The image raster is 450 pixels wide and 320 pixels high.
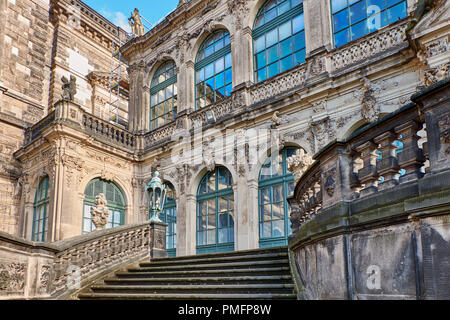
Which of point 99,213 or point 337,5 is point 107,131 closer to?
point 99,213

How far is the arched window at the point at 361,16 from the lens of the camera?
32.6 ft

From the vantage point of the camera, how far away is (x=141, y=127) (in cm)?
1655

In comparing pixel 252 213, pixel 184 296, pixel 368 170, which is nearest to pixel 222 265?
pixel 184 296

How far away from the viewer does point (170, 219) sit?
1452 cm

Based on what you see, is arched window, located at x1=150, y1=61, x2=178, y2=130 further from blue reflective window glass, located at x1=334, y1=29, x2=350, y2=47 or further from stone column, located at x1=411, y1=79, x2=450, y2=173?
stone column, located at x1=411, y1=79, x2=450, y2=173

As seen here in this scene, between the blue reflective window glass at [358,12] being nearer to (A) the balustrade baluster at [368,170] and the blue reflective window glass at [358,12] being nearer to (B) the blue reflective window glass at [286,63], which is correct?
(B) the blue reflective window glass at [286,63]

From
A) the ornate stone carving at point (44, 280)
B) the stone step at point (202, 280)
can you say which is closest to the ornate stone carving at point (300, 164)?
the stone step at point (202, 280)

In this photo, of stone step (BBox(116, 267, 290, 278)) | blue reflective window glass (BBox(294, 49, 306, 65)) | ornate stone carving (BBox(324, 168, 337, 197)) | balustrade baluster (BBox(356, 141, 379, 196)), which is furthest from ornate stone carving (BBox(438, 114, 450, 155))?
blue reflective window glass (BBox(294, 49, 306, 65))

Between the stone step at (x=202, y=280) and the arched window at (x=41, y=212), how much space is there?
6.95m

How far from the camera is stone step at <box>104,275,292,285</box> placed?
19.3ft

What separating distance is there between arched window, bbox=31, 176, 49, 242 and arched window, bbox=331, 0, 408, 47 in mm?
11398

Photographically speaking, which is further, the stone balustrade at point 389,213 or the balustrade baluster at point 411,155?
the balustrade baluster at point 411,155

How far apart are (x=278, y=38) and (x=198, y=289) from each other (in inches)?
357

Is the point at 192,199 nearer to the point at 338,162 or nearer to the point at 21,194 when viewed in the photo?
the point at 21,194
